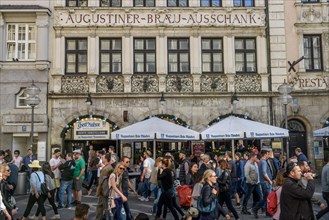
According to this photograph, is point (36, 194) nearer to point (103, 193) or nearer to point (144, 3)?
point (103, 193)

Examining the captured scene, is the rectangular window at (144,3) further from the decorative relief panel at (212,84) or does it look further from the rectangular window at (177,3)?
the decorative relief panel at (212,84)

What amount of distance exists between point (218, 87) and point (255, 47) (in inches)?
119

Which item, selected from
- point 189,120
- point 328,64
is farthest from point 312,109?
point 189,120

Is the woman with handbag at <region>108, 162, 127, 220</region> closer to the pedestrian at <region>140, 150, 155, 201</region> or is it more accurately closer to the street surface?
the street surface

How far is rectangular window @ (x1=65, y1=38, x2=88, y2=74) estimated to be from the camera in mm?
21734

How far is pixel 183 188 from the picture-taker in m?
10.4

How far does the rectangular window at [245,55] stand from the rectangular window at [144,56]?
4.45 meters

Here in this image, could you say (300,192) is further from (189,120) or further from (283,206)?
(189,120)

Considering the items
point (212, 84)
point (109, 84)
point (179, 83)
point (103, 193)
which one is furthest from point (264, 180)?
point (109, 84)

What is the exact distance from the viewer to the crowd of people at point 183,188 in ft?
20.0

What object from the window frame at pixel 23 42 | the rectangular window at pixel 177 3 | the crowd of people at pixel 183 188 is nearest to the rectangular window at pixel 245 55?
the rectangular window at pixel 177 3

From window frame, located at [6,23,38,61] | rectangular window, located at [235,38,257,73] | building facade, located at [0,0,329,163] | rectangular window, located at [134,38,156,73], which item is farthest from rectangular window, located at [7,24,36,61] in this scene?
rectangular window, located at [235,38,257,73]

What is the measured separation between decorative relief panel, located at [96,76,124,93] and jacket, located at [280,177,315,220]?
16.2 meters

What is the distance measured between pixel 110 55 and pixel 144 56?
1779 mm
